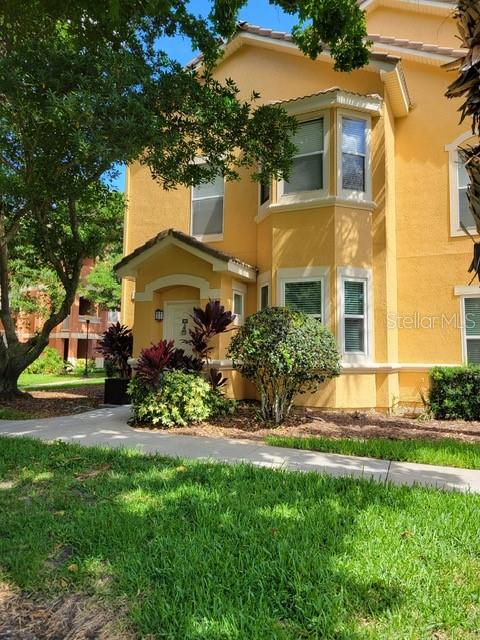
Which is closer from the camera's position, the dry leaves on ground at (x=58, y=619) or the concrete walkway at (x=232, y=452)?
the dry leaves on ground at (x=58, y=619)

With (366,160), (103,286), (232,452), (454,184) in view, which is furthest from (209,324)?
(103,286)

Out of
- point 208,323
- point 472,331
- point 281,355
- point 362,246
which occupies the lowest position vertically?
point 281,355

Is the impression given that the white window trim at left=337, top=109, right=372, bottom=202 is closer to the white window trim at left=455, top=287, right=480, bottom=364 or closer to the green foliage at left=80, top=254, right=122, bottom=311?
the white window trim at left=455, top=287, right=480, bottom=364

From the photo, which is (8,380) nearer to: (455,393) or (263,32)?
(455,393)

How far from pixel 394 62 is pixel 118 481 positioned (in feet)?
35.6

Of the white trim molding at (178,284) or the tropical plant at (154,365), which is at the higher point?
the white trim molding at (178,284)

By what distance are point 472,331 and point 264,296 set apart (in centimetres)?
516

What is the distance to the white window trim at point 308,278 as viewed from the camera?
10.7 metres

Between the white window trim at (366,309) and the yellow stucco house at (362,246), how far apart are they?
3 cm

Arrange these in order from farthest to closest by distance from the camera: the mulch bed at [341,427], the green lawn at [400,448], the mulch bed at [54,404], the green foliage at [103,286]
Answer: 1. the green foliage at [103,286]
2. the mulch bed at [54,404]
3. the mulch bed at [341,427]
4. the green lawn at [400,448]

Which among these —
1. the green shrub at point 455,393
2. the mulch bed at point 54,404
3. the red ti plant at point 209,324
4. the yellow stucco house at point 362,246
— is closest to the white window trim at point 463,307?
the yellow stucco house at point 362,246

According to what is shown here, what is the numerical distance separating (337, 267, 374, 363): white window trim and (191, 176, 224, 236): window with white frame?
4.14 meters

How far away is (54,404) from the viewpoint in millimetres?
11742

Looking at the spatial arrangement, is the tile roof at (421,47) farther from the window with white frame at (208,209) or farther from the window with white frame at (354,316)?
the window with white frame at (354,316)
